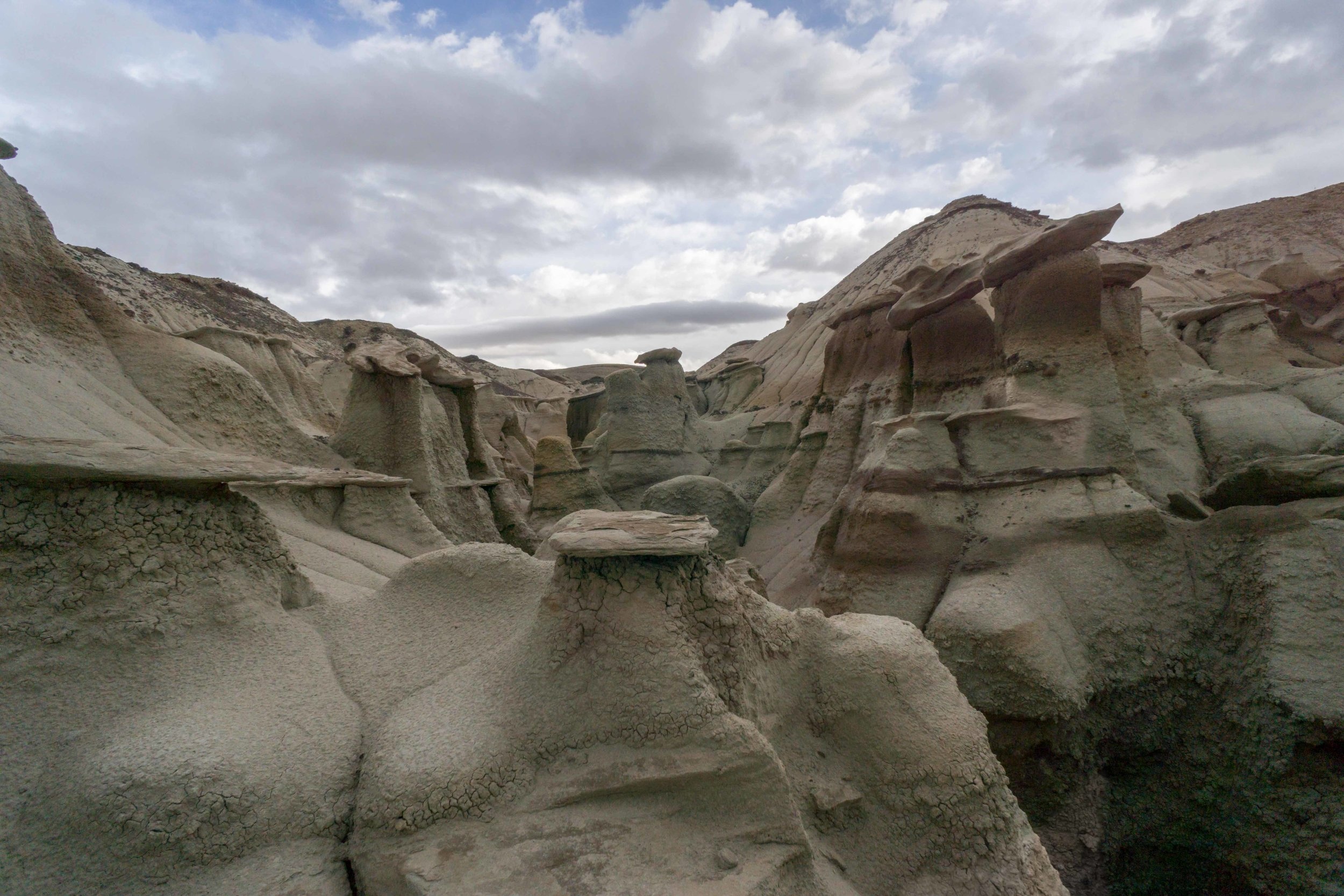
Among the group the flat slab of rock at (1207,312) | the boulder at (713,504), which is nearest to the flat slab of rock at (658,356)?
the boulder at (713,504)

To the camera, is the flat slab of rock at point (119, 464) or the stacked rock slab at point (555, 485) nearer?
the flat slab of rock at point (119, 464)

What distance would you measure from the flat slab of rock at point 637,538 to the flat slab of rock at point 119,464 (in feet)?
3.90

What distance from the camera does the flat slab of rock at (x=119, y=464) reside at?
78.4 inches

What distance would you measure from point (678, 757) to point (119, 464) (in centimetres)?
199

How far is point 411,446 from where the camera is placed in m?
6.20

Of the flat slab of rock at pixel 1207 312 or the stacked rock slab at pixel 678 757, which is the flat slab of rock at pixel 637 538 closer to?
the stacked rock slab at pixel 678 757

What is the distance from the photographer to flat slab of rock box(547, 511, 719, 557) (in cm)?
210

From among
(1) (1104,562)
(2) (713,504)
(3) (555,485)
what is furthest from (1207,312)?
(3) (555,485)

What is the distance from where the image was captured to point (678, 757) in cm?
201

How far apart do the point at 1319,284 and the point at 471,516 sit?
13.3m

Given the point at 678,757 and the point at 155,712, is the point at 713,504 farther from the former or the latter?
the point at 155,712

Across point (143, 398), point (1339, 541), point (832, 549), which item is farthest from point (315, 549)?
point (1339, 541)

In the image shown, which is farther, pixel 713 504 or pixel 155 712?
pixel 713 504

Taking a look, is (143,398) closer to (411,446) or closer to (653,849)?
(411,446)
